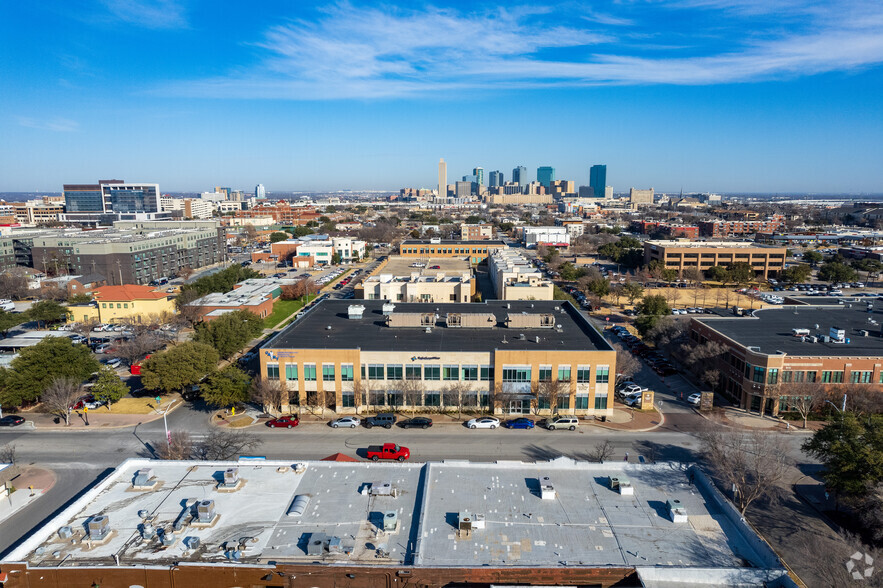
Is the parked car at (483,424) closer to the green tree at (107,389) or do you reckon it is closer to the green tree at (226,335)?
the green tree at (226,335)

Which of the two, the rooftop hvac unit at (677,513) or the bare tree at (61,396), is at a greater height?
the rooftop hvac unit at (677,513)

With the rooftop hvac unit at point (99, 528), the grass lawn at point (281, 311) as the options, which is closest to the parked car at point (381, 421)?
the rooftop hvac unit at point (99, 528)

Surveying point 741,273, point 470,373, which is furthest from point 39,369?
point 741,273

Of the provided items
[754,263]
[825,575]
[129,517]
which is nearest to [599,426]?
[825,575]

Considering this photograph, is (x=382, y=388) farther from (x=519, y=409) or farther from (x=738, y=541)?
(x=738, y=541)

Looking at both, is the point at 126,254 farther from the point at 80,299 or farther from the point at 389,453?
the point at 389,453

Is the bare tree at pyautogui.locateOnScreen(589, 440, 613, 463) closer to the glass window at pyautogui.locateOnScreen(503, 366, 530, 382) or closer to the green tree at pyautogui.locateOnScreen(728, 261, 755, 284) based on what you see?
the glass window at pyautogui.locateOnScreen(503, 366, 530, 382)
